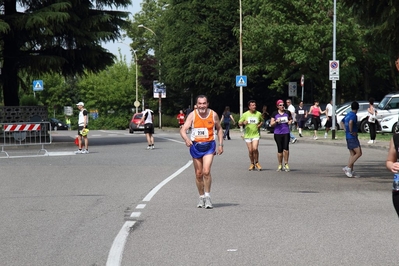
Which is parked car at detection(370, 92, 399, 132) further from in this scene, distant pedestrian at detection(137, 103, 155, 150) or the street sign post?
distant pedestrian at detection(137, 103, 155, 150)

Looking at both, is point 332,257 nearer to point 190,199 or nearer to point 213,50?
point 190,199

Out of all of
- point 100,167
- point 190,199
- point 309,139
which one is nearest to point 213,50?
point 309,139

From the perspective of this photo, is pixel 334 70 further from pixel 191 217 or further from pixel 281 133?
pixel 191 217

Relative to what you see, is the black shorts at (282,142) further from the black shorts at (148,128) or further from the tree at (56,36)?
the tree at (56,36)

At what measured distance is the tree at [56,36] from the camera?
111ft

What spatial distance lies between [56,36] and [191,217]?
82.9 feet

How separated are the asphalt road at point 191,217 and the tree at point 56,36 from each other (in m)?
13.0

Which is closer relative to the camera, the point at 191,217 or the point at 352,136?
the point at 191,217

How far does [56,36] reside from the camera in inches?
1410

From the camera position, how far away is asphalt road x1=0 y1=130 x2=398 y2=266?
8758mm

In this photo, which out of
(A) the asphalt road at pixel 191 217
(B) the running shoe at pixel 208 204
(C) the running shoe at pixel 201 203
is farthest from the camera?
(C) the running shoe at pixel 201 203

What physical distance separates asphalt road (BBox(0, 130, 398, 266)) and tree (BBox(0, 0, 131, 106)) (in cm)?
1301

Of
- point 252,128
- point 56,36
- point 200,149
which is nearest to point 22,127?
point 56,36

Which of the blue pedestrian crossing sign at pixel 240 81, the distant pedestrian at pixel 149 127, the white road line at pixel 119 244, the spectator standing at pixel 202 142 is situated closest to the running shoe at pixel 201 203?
the spectator standing at pixel 202 142
